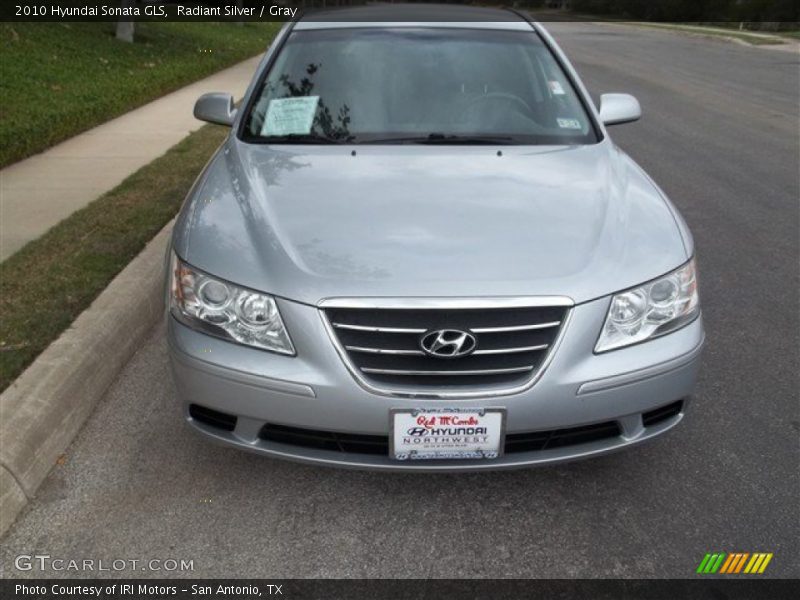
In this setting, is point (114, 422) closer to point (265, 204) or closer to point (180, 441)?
point (180, 441)

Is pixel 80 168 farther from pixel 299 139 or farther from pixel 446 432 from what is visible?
pixel 446 432

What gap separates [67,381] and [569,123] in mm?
2474

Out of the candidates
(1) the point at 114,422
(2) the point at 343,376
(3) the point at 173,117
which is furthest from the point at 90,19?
(2) the point at 343,376

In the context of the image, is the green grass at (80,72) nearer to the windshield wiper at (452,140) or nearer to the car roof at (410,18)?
the car roof at (410,18)

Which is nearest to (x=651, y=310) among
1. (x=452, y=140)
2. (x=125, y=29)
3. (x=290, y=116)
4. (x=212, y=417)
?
(x=452, y=140)

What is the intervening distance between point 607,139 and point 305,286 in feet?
6.13

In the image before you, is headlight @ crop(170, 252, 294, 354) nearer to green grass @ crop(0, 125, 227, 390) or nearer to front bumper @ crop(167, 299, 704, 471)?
front bumper @ crop(167, 299, 704, 471)

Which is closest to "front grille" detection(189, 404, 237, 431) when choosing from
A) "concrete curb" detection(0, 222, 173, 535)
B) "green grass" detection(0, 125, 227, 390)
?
"concrete curb" detection(0, 222, 173, 535)

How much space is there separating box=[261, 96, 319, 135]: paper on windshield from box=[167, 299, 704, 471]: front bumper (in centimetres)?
126

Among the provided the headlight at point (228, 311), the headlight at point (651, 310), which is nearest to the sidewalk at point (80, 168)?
the headlight at point (228, 311)

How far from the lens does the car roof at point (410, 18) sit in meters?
4.02

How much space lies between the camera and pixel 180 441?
3.16 m

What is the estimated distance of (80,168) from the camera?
710cm

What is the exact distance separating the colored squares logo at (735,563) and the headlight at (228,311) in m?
1.48
